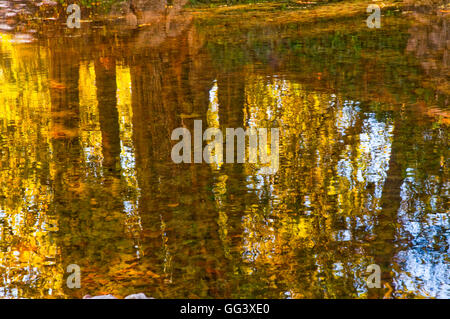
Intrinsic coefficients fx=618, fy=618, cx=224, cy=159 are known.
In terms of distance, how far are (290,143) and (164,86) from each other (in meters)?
3.57

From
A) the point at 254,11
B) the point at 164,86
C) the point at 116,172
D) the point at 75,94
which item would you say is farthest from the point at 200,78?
the point at 254,11

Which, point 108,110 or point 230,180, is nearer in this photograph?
point 230,180

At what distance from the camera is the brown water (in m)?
4.77

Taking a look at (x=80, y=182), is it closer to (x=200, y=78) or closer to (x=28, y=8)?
(x=200, y=78)

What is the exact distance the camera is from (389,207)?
5758 millimetres
